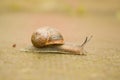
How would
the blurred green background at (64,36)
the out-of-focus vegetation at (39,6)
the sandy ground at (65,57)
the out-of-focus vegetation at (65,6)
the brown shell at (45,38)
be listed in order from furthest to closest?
the out-of-focus vegetation at (39,6)
the out-of-focus vegetation at (65,6)
the brown shell at (45,38)
the blurred green background at (64,36)
the sandy ground at (65,57)

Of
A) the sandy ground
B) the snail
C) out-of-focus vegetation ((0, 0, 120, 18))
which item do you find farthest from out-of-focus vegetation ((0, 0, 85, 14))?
the snail

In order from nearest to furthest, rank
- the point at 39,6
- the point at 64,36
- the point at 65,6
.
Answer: the point at 64,36
the point at 65,6
the point at 39,6

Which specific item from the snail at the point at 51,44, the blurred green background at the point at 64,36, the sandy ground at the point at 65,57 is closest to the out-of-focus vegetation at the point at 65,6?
the blurred green background at the point at 64,36

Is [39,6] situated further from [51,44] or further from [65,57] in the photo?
[65,57]

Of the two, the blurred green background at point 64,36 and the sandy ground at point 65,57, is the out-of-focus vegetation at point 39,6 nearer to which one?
the blurred green background at point 64,36

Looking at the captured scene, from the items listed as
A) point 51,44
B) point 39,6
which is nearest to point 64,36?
point 51,44

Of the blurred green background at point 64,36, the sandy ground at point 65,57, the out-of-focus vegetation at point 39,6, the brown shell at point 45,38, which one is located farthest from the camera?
the out-of-focus vegetation at point 39,6

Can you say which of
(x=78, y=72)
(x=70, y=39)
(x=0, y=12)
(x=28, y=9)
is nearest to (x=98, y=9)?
(x=28, y=9)

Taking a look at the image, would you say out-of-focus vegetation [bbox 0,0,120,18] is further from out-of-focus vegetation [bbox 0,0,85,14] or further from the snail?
the snail

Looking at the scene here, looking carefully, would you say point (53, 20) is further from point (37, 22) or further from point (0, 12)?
point (0, 12)
